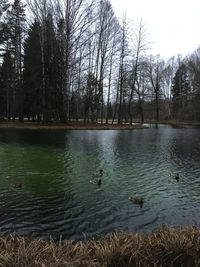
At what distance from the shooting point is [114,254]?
5.15 meters

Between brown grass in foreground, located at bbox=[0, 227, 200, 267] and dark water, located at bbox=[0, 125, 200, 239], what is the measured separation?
2947 mm

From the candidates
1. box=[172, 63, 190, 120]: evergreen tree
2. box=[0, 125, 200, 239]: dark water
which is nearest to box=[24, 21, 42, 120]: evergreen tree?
box=[0, 125, 200, 239]: dark water

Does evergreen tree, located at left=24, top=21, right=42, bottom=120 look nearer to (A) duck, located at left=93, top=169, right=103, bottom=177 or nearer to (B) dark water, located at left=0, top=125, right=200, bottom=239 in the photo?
(B) dark water, located at left=0, top=125, right=200, bottom=239

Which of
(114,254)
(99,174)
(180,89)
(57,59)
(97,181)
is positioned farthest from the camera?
(180,89)

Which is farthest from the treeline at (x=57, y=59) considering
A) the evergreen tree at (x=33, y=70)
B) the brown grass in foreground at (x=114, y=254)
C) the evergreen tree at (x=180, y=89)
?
the brown grass in foreground at (x=114, y=254)

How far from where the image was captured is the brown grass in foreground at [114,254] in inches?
190

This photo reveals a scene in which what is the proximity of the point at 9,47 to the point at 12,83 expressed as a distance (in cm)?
503

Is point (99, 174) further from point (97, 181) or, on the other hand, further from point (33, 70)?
point (33, 70)

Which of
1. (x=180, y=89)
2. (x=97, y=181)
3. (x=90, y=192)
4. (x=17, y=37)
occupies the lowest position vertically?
(x=90, y=192)

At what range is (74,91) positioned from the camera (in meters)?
58.3

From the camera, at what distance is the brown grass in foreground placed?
15.9ft

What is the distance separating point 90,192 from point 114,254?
7388 millimetres

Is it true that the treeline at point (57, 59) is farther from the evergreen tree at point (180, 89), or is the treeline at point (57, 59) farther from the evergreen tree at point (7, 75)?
the evergreen tree at point (180, 89)

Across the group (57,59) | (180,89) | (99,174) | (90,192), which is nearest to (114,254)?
(90,192)
